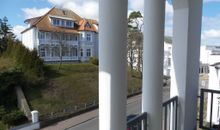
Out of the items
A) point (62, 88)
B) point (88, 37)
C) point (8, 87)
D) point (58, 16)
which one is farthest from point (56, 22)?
point (8, 87)

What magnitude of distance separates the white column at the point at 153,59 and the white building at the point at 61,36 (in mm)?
15282

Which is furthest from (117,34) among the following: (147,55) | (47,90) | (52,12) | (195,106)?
(52,12)

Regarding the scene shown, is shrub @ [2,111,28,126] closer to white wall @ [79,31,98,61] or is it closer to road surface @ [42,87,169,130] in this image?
road surface @ [42,87,169,130]

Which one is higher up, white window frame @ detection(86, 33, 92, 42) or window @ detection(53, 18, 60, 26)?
window @ detection(53, 18, 60, 26)

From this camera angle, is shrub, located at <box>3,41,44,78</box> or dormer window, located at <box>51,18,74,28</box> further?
dormer window, located at <box>51,18,74,28</box>

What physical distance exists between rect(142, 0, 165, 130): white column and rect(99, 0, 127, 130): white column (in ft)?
1.84

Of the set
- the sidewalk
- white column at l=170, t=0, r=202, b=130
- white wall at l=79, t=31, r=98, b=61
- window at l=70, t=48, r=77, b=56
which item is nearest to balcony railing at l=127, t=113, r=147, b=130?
white column at l=170, t=0, r=202, b=130

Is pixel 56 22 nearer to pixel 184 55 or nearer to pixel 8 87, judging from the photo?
pixel 8 87

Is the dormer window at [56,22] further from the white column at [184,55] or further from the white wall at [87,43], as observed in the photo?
the white column at [184,55]

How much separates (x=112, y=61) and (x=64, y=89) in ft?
41.8

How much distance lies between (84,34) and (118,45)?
2119 cm

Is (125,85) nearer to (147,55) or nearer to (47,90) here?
(147,55)

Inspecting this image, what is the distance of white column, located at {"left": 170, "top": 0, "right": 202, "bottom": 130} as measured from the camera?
7.89 ft

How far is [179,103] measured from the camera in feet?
8.05
